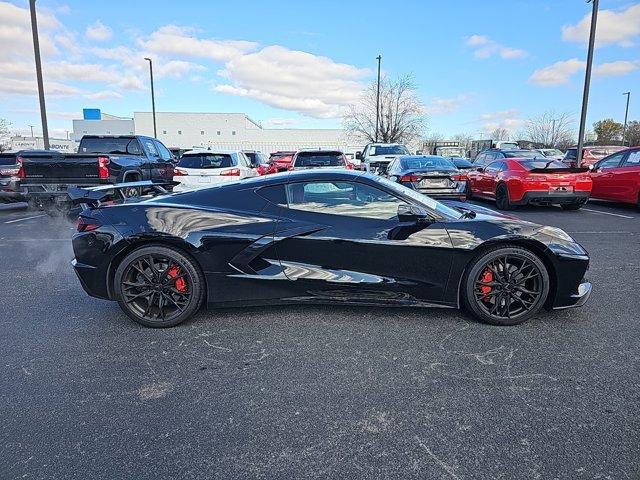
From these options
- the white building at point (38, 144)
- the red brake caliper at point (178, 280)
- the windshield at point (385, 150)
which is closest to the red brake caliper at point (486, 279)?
the red brake caliper at point (178, 280)

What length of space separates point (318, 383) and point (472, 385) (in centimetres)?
99

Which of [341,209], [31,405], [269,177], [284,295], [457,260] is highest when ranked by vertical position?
[269,177]

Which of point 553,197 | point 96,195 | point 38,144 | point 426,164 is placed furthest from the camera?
point 38,144

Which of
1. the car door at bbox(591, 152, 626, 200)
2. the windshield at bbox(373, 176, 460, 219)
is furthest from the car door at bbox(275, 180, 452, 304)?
the car door at bbox(591, 152, 626, 200)

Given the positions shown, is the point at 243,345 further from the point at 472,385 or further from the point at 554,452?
the point at 554,452

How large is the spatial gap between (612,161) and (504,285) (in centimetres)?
1018

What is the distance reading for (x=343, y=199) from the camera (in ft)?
12.5

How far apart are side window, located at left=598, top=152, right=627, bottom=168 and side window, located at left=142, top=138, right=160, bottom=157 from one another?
11989 mm

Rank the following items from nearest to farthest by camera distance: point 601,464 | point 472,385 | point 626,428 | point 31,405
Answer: point 601,464, point 626,428, point 31,405, point 472,385

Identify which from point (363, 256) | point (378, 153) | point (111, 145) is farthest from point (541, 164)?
point (111, 145)

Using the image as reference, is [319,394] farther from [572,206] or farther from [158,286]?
[572,206]

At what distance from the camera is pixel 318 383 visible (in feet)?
9.27

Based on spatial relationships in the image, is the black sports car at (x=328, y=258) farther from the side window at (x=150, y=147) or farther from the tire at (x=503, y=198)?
the side window at (x=150, y=147)

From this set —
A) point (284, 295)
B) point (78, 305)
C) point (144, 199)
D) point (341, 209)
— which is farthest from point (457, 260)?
point (78, 305)
